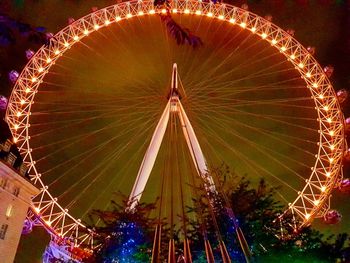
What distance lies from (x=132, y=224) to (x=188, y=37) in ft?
40.9

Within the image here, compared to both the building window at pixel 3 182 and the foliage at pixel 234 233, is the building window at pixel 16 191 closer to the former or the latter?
the building window at pixel 3 182

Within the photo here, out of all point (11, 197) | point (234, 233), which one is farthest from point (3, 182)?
point (234, 233)

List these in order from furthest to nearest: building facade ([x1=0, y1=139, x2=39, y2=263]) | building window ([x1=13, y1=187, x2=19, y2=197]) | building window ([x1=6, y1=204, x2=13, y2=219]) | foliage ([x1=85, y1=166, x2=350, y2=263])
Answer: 1. building window ([x1=13, y1=187, x2=19, y2=197])
2. building window ([x1=6, y1=204, x2=13, y2=219])
3. building facade ([x1=0, y1=139, x2=39, y2=263])
4. foliage ([x1=85, y1=166, x2=350, y2=263])

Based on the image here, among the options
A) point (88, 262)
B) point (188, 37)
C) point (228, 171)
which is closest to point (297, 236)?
point (228, 171)

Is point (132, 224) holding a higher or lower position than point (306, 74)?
lower

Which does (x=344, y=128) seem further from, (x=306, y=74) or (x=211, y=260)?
(x=211, y=260)

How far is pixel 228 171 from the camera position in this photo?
1927 centimetres

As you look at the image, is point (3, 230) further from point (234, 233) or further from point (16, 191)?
point (234, 233)

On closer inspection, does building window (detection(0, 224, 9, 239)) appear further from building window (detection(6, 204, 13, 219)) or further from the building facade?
building window (detection(6, 204, 13, 219))

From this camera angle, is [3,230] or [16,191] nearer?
[3,230]

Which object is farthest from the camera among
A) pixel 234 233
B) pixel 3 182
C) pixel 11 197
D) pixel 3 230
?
pixel 11 197

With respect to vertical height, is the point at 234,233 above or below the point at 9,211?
below

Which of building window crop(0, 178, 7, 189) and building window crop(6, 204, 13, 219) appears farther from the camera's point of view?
building window crop(6, 204, 13, 219)

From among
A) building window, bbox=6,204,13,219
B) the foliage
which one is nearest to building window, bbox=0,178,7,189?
building window, bbox=6,204,13,219
